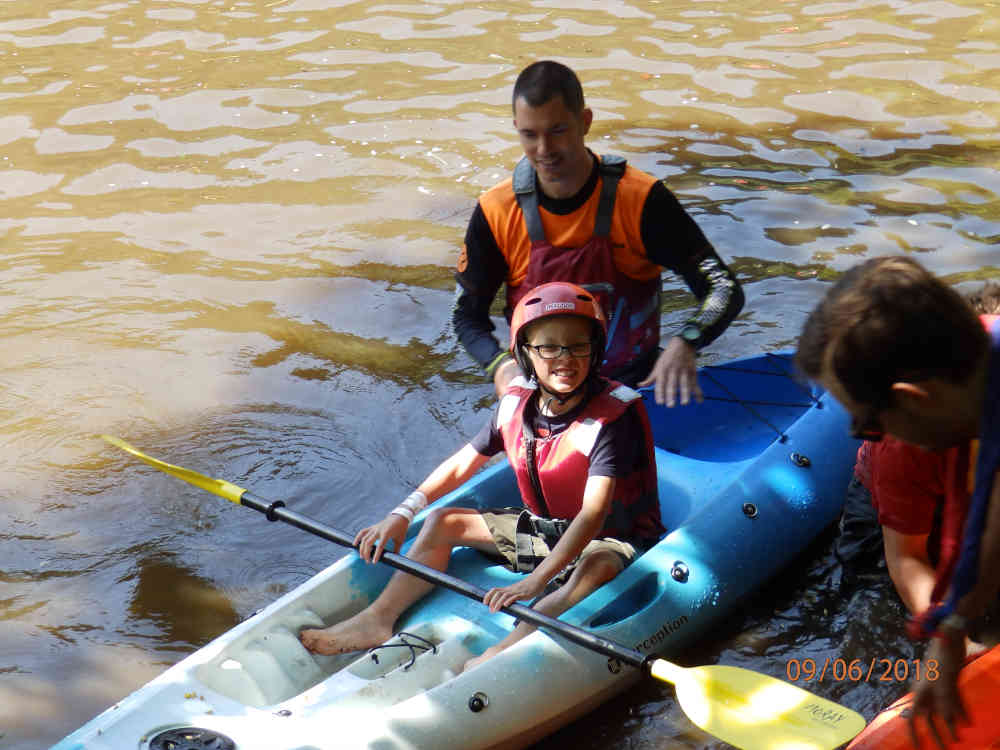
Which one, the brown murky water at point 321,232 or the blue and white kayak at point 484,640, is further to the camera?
the brown murky water at point 321,232

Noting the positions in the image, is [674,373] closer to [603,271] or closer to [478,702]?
[603,271]

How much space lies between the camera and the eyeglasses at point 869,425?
70.2 inches

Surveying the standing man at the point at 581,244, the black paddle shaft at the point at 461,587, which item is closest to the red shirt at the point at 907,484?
the black paddle shaft at the point at 461,587

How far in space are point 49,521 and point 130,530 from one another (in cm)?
30

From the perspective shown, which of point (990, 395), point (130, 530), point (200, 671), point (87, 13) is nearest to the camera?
point (990, 395)

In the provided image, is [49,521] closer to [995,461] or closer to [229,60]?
[995,461]

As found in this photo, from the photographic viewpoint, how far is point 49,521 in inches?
159

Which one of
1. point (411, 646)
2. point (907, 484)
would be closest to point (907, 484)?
point (907, 484)

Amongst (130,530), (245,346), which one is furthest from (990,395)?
(245,346)

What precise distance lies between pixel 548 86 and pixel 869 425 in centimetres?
195

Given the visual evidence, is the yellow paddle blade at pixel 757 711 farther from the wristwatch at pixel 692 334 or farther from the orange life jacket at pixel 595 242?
the orange life jacket at pixel 595 242

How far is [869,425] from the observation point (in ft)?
5.95

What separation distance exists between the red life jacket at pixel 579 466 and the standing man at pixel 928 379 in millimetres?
1380
